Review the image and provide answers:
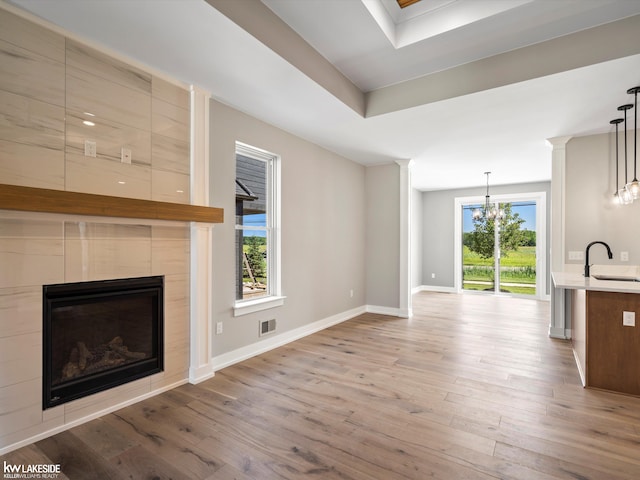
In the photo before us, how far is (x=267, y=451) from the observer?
1.96 metres

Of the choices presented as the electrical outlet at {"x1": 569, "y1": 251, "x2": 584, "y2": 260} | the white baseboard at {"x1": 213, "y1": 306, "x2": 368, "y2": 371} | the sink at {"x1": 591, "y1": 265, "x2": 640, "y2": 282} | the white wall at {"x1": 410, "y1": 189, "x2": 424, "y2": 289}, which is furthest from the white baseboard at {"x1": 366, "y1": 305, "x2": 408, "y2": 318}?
the white wall at {"x1": 410, "y1": 189, "x2": 424, "y2": 289}

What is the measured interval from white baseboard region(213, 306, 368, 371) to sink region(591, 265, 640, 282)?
3.21m

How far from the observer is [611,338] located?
107 inches

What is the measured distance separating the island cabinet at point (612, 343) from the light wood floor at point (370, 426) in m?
0.12

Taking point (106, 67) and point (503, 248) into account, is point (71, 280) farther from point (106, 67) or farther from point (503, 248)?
point (503, 248)

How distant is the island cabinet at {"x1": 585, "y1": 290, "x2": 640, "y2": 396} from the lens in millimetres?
2646

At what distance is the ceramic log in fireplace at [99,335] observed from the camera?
2.16m

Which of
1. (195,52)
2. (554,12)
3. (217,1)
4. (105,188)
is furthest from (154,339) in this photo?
(554,12)

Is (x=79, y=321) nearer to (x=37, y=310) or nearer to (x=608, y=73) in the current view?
(x=37, y=310)

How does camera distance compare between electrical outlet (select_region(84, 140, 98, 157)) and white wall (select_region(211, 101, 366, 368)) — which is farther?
white wall (select_region(211, 101, 366, 368))

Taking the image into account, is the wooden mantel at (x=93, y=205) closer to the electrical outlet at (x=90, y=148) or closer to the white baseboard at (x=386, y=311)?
the electrical outlet at (x=90, y=148)

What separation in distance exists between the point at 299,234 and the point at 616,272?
3.75 metres

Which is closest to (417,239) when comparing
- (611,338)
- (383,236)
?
(383,236)

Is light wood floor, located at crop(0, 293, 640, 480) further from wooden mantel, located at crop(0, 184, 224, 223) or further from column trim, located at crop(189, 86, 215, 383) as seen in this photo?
wooden mantel, located at crop(0, 184, 224, 223)
